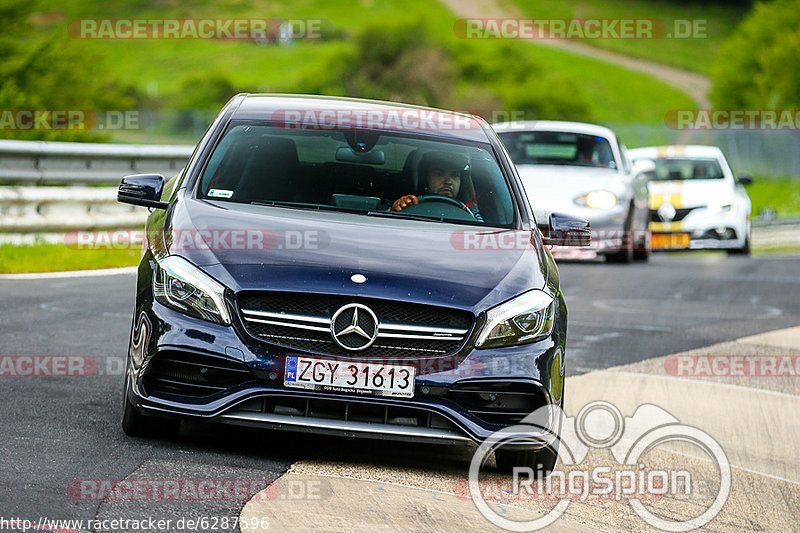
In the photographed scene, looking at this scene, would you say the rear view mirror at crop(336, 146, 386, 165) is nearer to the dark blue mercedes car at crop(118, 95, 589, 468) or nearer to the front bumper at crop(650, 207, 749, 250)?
the dark blue mercedes car at crop(118, 95, 589, 468)

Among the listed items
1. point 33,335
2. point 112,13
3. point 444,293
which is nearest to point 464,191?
point 444,293

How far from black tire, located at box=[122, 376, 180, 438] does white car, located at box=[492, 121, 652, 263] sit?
10.8 meters

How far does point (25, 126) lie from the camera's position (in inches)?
931

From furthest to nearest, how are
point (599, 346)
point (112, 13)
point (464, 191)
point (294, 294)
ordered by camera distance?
point (112, 13), point (599, 346), point (464, 191), point (294, 294)

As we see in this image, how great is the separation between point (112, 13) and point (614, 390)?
540 feet

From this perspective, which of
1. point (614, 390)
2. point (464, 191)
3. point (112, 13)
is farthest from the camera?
point (112, 13)

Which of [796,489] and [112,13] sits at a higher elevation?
[112,13]

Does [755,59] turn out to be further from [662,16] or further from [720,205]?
[662,16]

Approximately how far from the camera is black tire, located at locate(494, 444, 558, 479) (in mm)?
6035

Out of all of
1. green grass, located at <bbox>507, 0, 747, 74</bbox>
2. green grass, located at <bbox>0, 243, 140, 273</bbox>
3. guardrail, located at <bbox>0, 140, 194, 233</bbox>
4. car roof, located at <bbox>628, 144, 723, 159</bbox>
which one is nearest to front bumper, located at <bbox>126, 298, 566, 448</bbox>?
green grass, located at <bbox>0, 243, 140, 273</bbox>

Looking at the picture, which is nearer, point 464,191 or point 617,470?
point 617,470

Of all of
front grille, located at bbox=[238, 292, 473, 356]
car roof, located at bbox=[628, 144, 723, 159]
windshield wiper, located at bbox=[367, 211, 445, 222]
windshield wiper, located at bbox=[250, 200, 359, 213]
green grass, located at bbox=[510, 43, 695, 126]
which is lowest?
front grille, located at bbox=[238, 292, 473, 356]

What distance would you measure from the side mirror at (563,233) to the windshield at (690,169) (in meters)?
14.5

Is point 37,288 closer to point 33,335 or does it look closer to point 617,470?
point 33,335
